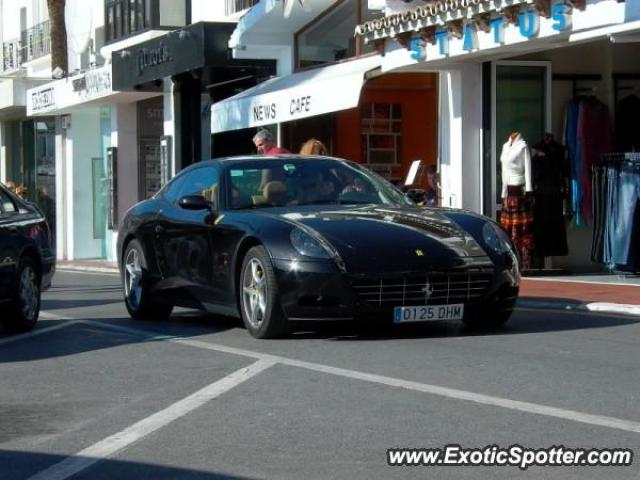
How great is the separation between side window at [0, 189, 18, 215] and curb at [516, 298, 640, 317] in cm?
496

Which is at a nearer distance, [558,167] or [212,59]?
[558,167]

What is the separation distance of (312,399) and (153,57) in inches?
748

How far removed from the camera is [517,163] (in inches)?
698

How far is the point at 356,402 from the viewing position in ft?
25.4

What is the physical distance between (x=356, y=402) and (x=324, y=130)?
15322mm

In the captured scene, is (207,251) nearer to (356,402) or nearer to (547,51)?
(356,402)

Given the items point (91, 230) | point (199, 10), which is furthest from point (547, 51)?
point (91, 230)

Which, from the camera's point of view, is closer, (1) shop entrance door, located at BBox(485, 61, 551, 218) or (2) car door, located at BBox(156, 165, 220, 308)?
(2) car door, located at BBox(156, 165, 220, 308)

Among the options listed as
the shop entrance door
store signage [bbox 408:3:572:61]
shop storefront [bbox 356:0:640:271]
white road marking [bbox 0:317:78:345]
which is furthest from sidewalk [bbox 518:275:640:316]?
white road marking [bbox 0:317:78:345]

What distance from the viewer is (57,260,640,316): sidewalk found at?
1293 cm

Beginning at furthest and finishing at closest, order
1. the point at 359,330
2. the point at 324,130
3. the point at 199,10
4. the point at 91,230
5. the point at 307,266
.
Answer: the point at 91,230
the point at 199,10
the point at 324,130
the point at 359,330
the point at 307,266

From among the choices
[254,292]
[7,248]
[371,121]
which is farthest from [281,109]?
[254,292]

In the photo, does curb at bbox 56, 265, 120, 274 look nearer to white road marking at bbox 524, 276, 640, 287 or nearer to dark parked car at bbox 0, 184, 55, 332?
white road marking at bbox 524, 276, 640, 287

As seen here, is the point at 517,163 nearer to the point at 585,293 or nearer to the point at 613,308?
the point at 585,293
